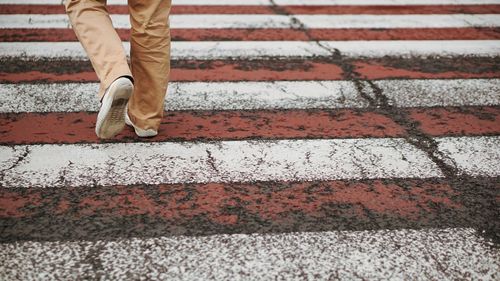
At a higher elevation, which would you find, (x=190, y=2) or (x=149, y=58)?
(x=149, y=58)

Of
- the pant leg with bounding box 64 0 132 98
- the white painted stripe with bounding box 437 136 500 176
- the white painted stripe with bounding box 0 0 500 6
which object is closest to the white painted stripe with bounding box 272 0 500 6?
the white painted stripe with bounding box 0 0 500 6

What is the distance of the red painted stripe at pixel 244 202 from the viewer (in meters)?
2.72

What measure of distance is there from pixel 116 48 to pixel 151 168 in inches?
24.6

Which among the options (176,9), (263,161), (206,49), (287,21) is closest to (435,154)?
(263,161)

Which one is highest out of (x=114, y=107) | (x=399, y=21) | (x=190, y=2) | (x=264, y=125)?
(x=114, y=107)

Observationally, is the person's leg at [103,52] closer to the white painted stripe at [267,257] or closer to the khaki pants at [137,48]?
the khaki pants at [137,48]

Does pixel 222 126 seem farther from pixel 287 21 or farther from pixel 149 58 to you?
pixel 287 21

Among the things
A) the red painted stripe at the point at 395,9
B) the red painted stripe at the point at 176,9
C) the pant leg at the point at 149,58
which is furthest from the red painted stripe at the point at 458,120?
the red painted stripe at the point at 176,9

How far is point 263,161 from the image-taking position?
329cm

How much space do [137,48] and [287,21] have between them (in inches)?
109

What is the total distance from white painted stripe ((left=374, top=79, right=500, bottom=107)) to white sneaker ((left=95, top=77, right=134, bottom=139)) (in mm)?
1766

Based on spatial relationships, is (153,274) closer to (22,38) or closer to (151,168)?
(151,168)

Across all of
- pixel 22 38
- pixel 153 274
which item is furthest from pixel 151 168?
pixel 22 38

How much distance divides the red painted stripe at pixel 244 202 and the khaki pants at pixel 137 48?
0.64m
